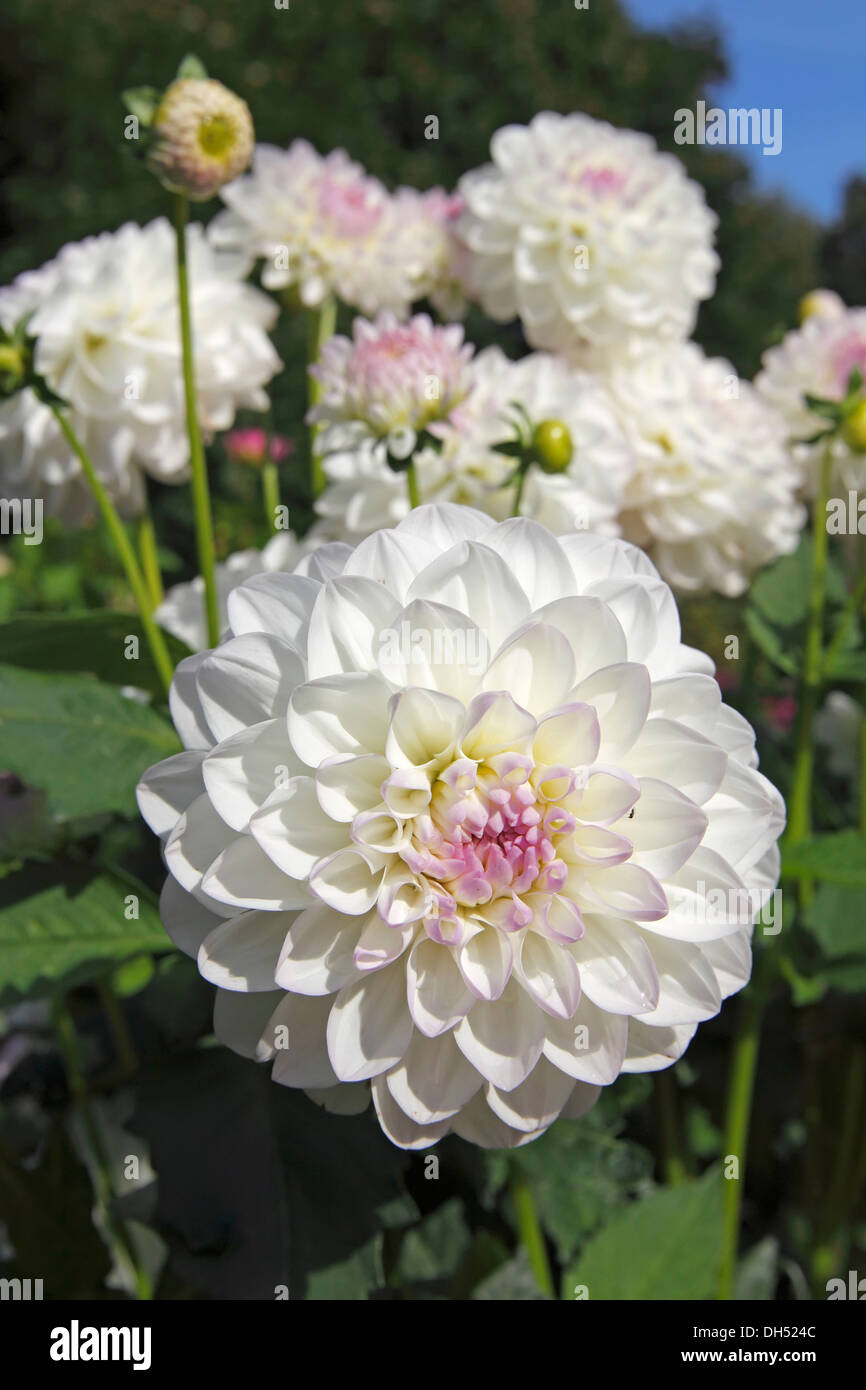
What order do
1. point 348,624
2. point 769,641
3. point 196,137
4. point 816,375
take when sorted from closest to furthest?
point 348,624 → point 196,137 → point 769,641 → point 816,375

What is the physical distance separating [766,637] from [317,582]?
63 cm

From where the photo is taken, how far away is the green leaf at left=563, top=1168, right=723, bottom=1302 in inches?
34.1

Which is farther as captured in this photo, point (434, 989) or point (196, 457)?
point (196, 457)

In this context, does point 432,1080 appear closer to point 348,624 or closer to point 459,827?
point 459,827

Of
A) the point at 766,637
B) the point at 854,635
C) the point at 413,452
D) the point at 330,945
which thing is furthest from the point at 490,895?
the point at 854,635

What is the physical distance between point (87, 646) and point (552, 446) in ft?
1.25

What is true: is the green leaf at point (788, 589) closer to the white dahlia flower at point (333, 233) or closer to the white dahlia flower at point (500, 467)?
the white dahlia flower at point (500, 467)

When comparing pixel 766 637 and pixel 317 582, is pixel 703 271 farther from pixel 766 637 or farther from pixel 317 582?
pixel 317 582

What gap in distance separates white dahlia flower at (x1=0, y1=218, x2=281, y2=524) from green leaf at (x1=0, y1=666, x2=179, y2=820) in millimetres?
254

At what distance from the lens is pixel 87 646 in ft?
2.83

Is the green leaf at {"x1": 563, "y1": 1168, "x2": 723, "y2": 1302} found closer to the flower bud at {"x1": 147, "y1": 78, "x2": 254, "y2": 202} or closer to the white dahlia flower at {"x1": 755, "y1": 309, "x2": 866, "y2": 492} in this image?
the white dahlia flower at {"x1": 755, "y1": 309, "x2": 866, "y2": 492}

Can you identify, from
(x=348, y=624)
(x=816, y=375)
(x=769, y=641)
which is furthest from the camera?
(x=816, y=375)

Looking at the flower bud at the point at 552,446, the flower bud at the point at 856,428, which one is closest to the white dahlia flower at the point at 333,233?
the flower bud at the point at 552,446

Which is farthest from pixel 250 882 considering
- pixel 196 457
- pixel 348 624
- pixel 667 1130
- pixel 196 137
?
pixel 667 1130
